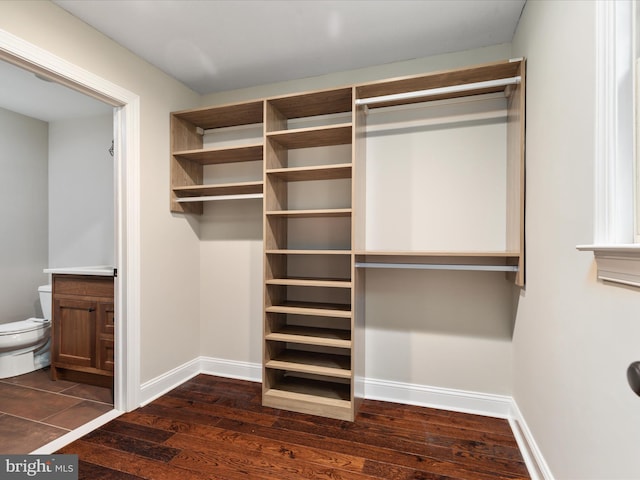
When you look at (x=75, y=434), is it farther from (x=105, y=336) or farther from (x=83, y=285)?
(x=83, y=285)

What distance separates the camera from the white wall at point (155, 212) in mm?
1896

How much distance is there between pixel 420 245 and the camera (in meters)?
2.28

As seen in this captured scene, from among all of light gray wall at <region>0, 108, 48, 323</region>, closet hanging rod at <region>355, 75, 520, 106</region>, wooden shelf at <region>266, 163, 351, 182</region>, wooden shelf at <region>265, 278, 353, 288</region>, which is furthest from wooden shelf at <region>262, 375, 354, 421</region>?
light gray wall at <region>0, 108, 48, 323</region>

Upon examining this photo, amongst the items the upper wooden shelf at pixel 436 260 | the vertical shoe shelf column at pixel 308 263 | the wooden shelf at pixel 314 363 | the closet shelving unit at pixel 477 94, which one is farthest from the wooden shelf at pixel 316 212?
the wooden shelf at pixel 314 363

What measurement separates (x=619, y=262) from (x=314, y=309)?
1.66 metres

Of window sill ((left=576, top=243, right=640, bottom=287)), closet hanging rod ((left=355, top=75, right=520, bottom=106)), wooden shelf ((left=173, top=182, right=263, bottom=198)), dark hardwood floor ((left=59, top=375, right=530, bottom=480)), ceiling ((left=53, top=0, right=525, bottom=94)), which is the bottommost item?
dark hardwood floor ((left=59, top=375, right=530, bottom=480))

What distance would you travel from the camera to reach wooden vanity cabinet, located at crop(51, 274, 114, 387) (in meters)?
2.45

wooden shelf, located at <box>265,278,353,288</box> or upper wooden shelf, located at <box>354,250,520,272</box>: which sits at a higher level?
upper wooden shelf, located at <box>354,250,520,272</box>

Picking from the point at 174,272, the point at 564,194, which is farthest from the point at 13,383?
the point at 564,194

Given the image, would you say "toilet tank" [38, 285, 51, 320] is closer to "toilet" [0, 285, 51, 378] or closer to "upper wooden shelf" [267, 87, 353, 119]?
"toilet" [0, 285, 51, 378]

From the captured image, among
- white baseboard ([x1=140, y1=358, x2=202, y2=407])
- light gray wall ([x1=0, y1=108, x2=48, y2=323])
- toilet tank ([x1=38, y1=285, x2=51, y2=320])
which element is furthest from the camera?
light gray wall ([x1=0, y1=108, x2=48, y2=323])

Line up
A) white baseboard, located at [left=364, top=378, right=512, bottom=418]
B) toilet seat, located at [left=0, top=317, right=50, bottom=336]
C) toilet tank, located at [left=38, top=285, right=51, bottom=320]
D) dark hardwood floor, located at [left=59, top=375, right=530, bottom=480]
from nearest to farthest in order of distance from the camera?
dark hardwood floor, located at [left=59, top=375, right=530, bottom=480] → white baseboard, located at [left=364, top=378, right=512, bottom=418] → toilet seat, located at [left=0, top=317, right=50, bottom=336] → toilet tank, located at [left=38, top=285, right=51, bottom=320]

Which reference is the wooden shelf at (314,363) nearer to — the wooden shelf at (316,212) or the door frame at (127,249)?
the door frame at (127,249)

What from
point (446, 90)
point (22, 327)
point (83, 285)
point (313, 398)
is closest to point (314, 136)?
point (446, 90)
